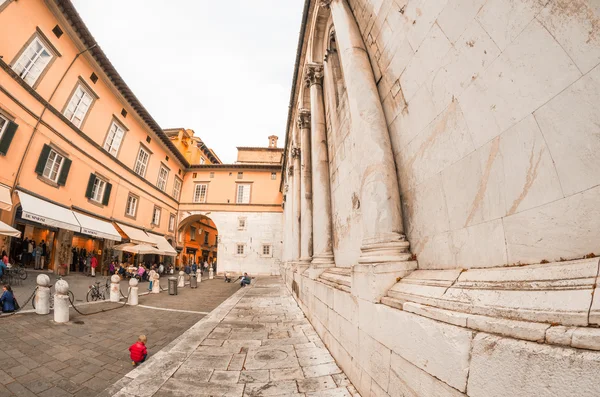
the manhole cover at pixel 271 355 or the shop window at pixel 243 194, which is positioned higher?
the shop window at pixel 243 194

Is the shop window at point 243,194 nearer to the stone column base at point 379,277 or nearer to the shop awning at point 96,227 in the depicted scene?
the shop awning at point 96,227

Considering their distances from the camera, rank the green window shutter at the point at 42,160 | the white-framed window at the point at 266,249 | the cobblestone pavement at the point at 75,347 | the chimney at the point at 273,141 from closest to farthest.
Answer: the cobblestone pavement at the point at 75,347, the green window shutter at the point at 42,160, the white-framed window at the point at 266,249, the chimney at the point at 273,141

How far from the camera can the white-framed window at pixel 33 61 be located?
10.7 metres

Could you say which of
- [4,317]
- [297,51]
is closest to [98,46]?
[297,51]

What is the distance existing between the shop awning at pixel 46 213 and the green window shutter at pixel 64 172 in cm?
138

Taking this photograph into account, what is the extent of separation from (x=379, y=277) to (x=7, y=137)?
15229mm

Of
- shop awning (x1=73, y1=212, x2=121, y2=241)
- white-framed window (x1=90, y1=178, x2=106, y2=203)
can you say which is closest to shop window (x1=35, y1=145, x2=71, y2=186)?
shop awning (x1=73, y1=212, x2=121, y2=241)

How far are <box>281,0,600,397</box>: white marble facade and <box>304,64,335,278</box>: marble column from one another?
247 centimetres

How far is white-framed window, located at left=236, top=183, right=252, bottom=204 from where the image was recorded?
28.6 m

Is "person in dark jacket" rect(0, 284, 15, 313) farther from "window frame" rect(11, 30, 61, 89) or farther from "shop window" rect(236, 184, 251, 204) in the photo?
"shop window" rect(236, 184, 251, 204)

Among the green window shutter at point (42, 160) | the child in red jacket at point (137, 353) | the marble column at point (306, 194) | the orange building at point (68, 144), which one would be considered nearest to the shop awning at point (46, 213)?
the orange building at point (68, 144)

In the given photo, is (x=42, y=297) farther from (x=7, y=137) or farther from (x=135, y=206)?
(x=135, y=206)

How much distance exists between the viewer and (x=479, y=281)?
6.46 ft

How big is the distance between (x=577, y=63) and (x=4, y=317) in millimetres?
9902
